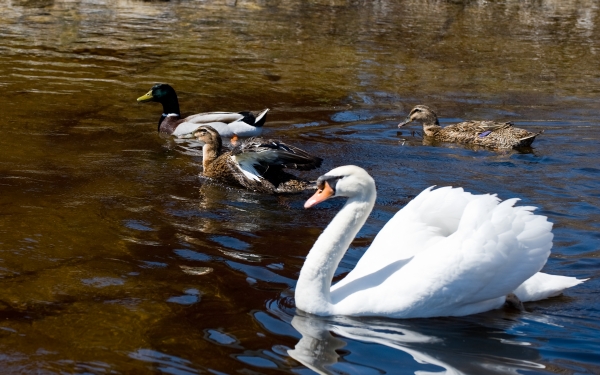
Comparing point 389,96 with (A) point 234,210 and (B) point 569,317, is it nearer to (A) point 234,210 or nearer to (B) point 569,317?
(A) point 234,210

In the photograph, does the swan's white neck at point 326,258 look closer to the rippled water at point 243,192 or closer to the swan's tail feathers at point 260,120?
the rippled water at point 243,192

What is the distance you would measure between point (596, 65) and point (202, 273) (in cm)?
1461

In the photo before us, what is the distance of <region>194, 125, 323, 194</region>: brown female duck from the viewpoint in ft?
31.5

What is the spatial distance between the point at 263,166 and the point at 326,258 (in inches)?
157

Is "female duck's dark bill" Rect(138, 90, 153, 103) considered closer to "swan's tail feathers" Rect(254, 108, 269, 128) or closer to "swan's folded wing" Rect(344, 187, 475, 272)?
"swan's tail feathers" Rect(254, 108, 269, 128)

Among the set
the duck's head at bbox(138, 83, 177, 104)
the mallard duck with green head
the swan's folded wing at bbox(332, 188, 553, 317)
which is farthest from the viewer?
the duck's head at bbox(138, 83, 177, 104)

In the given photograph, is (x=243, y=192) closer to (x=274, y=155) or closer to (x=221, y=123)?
(x=274, y=155)

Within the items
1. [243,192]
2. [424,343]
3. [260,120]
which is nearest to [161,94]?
[260,120]

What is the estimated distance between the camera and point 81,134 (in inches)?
472

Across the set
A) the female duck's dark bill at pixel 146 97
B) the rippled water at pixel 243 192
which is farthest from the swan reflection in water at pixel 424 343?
the female duck's dark bill at pixel 146 97

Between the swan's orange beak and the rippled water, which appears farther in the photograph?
the swan's orange beak

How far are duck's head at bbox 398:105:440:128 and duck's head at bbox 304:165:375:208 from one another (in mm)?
6905

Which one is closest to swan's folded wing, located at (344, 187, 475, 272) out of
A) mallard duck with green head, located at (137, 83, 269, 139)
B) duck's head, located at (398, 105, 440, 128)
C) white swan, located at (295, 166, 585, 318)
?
white swan, located at (295, 166, 585, 318)

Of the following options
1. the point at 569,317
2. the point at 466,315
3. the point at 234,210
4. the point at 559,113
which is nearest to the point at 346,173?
the point at 466,315
